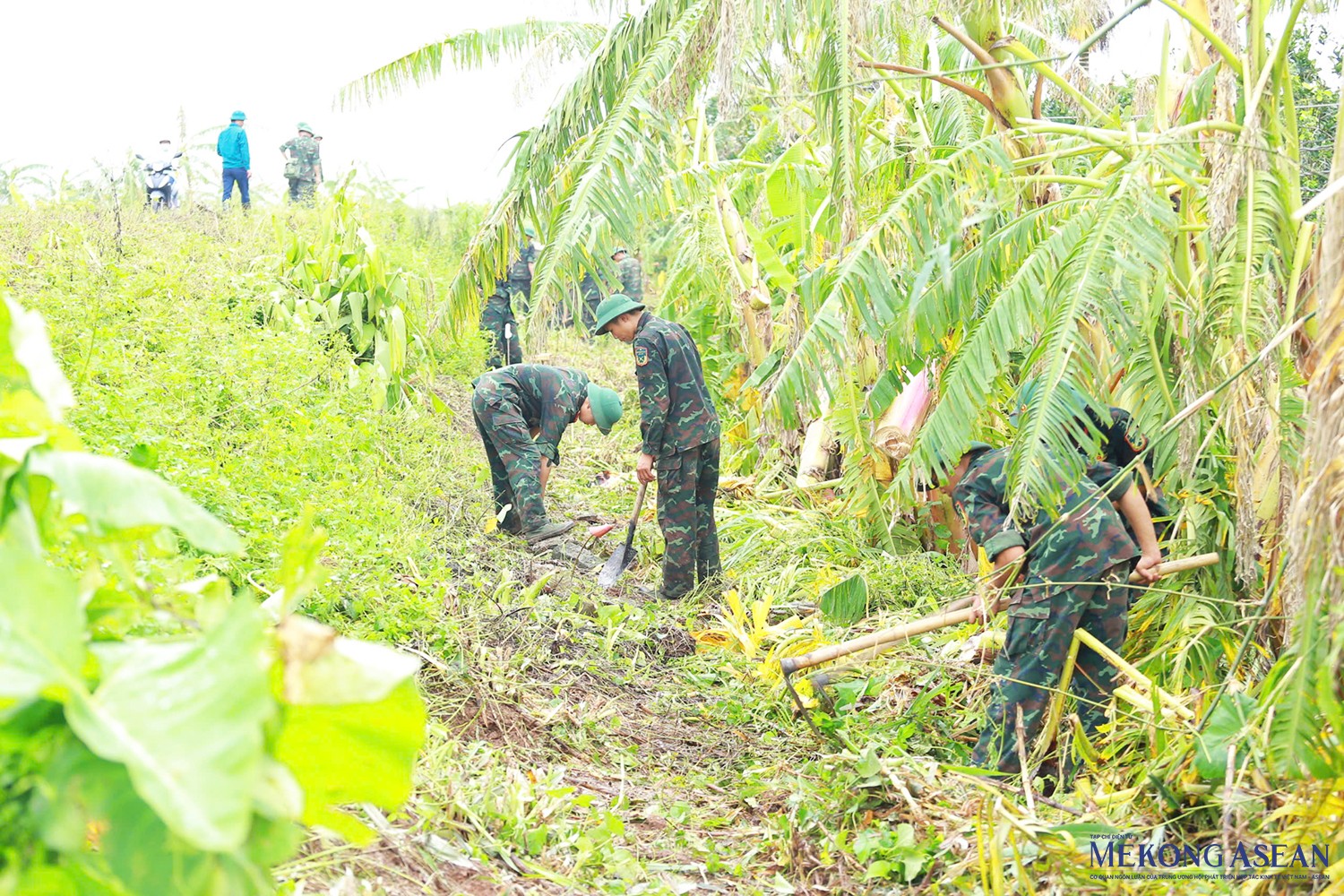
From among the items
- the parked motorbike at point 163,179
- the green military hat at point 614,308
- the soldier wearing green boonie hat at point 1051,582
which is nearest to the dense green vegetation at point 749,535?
the soldier wearing green boonie hat at point 1051,582

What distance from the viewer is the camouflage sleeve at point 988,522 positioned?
4.41 m

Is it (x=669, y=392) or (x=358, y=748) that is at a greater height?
(x=358, y=748)

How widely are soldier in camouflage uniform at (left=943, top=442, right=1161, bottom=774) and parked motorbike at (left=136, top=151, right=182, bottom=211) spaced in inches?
435

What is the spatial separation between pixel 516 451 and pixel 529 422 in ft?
1.12

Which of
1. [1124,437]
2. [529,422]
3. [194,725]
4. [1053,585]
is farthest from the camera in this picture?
[529,422]

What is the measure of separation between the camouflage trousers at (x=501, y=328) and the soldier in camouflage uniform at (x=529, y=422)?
324 centimetres

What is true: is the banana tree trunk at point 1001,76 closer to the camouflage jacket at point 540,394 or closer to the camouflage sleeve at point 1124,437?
the camouflage sleeve at point 1124,437

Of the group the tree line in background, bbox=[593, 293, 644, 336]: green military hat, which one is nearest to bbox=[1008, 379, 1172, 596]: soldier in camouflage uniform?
the tree line in background

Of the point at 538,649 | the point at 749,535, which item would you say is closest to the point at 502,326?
the point at 749,535

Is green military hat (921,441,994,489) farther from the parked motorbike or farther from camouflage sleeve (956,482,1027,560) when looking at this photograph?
the parked motorbike

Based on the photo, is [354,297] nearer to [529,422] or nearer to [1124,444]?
[529,422]

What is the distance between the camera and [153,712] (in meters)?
1.43

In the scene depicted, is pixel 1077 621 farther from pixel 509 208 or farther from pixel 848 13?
pixel 509 208

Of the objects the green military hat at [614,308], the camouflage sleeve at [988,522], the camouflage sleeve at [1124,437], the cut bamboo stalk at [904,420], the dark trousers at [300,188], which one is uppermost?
the dark trousers at [300,188]
